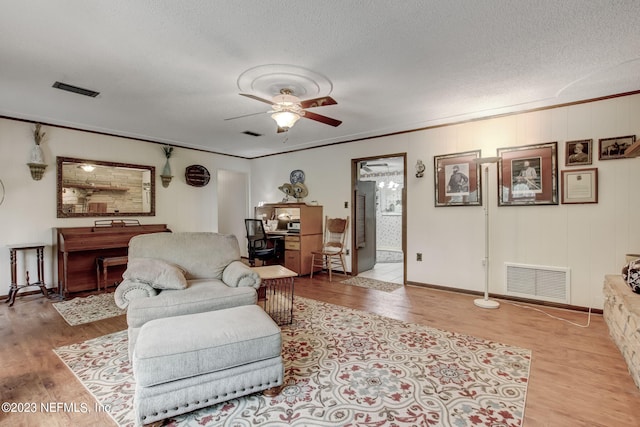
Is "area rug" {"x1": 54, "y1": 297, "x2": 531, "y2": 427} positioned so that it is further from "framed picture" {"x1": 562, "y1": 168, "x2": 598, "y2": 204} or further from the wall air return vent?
"framed picture" {"x1": 562, "y1": 168, "x2": 598, "y2": 204}

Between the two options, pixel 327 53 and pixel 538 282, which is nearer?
pixel 327 53

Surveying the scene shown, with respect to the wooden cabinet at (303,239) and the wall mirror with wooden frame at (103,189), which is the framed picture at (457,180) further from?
the wall mirror with wooden frame at (103,189)

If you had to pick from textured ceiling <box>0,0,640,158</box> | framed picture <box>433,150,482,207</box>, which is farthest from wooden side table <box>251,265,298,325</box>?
framed picture <box>433,150,482,207</box>

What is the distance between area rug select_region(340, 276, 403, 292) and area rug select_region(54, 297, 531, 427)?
1.59m

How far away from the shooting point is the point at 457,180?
4332 mm

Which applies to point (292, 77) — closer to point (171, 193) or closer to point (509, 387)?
point (509, 387)

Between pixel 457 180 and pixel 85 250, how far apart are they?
528 cm

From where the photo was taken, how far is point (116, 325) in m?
3.10

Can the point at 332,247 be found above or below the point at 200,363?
above

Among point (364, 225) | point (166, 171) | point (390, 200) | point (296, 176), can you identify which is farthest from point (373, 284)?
point (390, 200)

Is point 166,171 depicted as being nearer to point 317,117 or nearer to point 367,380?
point 317,117

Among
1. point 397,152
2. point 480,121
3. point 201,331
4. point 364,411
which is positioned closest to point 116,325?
point 201,331

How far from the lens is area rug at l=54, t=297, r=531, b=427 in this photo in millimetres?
1722

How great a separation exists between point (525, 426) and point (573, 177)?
303 centimetres
